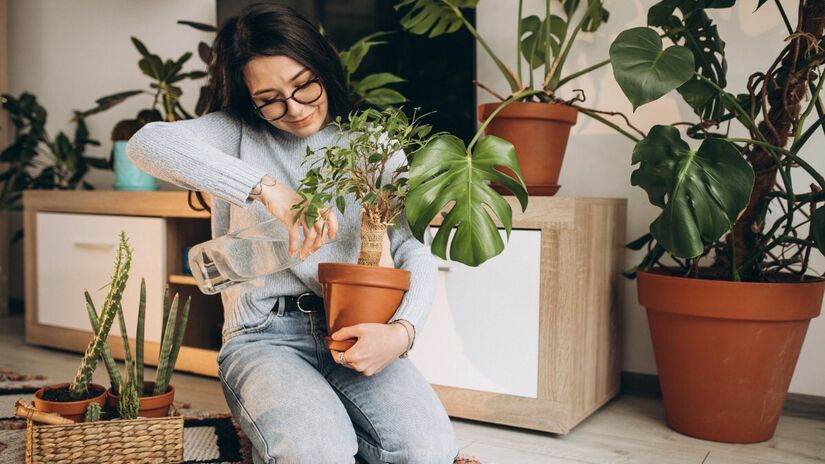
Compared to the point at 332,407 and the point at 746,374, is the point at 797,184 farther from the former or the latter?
the point at 332,407

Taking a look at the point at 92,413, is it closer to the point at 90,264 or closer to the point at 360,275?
the point at 360,275

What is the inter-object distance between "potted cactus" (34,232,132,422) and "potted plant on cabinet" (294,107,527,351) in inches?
15.2

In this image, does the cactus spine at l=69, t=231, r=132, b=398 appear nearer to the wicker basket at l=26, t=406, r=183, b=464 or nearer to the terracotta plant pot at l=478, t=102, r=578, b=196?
the wicker basket at l=26, t=406, r=183, b=464

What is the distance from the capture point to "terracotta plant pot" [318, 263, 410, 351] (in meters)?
1.16

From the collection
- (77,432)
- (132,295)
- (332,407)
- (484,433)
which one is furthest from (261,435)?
(132,295)

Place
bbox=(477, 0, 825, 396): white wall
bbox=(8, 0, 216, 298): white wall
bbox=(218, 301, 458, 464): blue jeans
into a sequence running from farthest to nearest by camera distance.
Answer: bbox=(8, 0, 216, 298): white wall < bbox=(477, 0, 825, 396): white wall < bbox=(218, 301, 458, 464): blue jeans

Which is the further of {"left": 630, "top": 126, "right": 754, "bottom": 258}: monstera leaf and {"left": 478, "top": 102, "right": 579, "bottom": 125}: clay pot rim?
{"left": 478, "top": 102, "right": 579, "bottom": 125}: clay pot rim

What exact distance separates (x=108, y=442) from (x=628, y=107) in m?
1.62

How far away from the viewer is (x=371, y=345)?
118 centimetres

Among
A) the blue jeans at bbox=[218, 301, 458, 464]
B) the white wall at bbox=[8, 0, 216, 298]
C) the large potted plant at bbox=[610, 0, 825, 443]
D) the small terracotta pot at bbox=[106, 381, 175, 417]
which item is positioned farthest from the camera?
the white wall at bbox=[8, 0, 216, 298]

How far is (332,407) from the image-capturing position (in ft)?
3.94

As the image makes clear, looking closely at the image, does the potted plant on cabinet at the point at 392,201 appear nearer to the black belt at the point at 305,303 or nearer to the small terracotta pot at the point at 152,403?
the black belt at the point at 305,303

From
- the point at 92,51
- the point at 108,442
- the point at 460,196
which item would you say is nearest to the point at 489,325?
the point at 460,196

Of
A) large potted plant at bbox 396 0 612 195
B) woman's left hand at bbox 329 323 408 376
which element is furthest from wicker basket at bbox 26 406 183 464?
large potted plant at bbox 396 0 612 195
